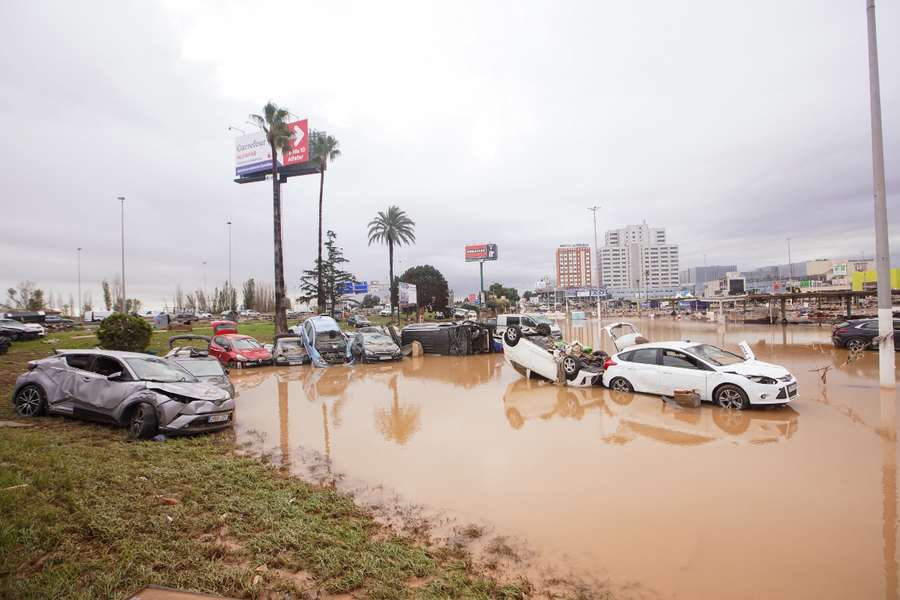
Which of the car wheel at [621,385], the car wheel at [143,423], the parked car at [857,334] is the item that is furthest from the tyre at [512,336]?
the parked car at [857,334]

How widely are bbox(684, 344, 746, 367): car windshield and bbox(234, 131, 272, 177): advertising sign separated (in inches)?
1940

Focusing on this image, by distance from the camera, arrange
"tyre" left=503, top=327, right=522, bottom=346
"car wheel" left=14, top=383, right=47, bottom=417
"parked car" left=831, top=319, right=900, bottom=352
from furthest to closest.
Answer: "parked car" left=831, top=319, right=900, bottom=352
"tyre" left=503, top=327, right=522, bottom=346
"car wheel" left=14, top=383, right=47, bottom=417

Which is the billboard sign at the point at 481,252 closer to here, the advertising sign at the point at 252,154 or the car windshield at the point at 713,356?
the advertising sign at the point at 252,154

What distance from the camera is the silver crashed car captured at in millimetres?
7766

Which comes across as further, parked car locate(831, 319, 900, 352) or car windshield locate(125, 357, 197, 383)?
parked car locate(831, 319, 900, 352)

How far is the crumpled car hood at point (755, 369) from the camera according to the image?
9219mm

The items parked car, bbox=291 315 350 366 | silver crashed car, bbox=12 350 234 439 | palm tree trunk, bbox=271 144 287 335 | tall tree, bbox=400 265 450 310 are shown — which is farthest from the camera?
tall tree, bbox=400 265 450 310

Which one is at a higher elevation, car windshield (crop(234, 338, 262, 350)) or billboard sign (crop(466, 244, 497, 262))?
billboard sign (crop(466, 244, 497, 262))

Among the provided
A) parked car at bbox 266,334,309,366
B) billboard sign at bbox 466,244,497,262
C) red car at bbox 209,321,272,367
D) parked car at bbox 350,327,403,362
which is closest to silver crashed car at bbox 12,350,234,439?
red car at bbox 209,321,272,367

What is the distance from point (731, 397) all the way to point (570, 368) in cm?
430

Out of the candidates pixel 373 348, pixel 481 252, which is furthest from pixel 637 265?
pixel 373 348

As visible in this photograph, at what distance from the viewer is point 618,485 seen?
5.81 m

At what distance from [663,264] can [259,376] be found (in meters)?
171

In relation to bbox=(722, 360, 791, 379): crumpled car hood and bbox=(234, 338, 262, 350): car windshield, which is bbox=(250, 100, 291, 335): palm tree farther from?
bbox=(722, 360, 791, 379): crumpled car hood
